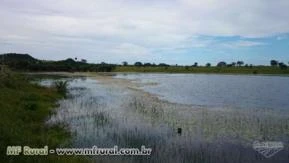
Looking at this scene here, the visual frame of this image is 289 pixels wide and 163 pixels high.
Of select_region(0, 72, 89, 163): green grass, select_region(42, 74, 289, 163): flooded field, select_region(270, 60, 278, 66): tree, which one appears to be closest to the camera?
select_region(0, 72, 89, 163): green grass

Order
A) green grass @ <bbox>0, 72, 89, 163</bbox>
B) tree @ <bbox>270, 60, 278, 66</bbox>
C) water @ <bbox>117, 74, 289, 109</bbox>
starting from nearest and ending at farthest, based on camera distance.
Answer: green grass @ <bbox>0, 72, 89, 163</bbox> → water @ <bbox>117, 74, 289, 109</bbox> → tree @ <bbox>270, 60, 278, 66</bbox>

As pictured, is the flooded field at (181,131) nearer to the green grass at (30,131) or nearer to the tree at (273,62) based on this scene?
the green grass at (30,131)

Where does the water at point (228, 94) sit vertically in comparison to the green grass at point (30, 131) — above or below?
below

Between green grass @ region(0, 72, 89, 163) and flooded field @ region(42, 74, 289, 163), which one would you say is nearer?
green grass @ region(0, 72, 89, 163)

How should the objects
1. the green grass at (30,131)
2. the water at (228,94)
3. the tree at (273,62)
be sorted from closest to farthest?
1. the green grass at (30,131)
2. the water at (228,94)
3. the tree at (273,62)

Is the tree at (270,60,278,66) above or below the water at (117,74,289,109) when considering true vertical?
above

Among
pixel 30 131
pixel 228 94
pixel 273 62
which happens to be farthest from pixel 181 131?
pixel 273 62

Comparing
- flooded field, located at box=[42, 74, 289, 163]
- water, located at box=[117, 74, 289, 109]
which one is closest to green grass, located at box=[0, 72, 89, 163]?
flooded field, located at box=[42, 74, 289, 163]

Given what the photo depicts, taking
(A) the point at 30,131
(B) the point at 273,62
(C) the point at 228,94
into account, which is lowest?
(C) the point at 228,94

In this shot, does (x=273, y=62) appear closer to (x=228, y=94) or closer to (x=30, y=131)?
(x=228, y=94)

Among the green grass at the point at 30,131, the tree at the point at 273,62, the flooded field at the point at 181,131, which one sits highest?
the tree at the point at 273,62

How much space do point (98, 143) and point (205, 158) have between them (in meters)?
4.58

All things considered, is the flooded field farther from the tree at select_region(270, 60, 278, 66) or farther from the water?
the tree at select_region(270, 60, 278, 66)

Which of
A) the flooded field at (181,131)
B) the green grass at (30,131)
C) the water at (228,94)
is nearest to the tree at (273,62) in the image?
the water at (228,94)
